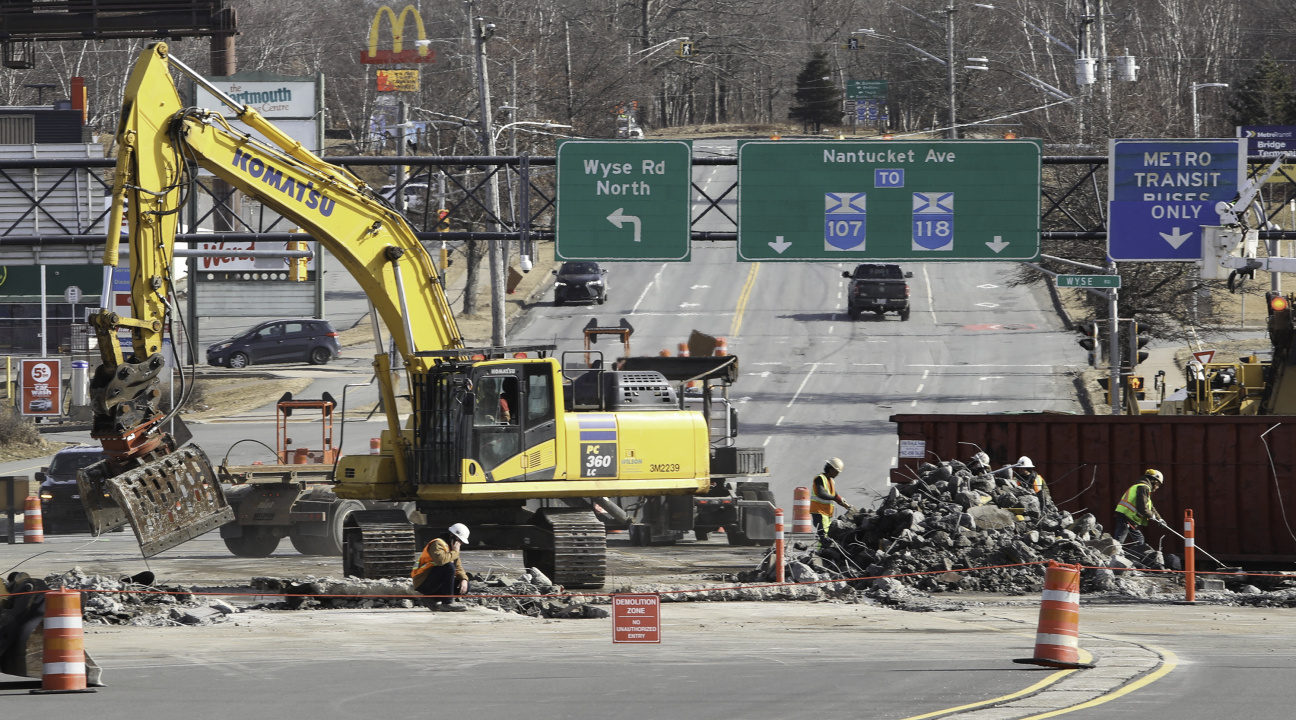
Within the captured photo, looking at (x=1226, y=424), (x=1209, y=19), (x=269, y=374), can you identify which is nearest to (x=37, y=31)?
(x=269, y=374)

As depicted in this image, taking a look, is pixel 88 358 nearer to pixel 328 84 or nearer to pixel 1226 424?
pixel 1226 424

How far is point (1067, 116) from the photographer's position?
58531 millimetres

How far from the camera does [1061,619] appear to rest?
11773 mm

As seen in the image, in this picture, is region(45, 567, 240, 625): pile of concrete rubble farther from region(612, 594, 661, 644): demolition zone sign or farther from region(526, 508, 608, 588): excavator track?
region(612, 594, 661, 644): demolition zone sign

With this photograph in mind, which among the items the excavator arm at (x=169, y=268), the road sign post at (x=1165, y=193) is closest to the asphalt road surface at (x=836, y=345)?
the road sign post at (x=1165, y=193)

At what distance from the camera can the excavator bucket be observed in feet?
48.5

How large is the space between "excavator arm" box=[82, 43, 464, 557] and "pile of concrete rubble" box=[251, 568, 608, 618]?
4.33 ft

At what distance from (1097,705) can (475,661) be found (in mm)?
4861

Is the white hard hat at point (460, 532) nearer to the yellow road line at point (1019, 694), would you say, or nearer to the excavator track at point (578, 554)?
the excavator track at point (578, 554)

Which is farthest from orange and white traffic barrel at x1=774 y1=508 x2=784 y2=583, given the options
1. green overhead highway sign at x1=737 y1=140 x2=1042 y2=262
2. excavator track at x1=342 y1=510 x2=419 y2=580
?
green overhead highway sign at x1=737 y1=140 x2=1042 y2=262

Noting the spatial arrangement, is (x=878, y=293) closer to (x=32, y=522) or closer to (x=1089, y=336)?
(x=1089, y=336)

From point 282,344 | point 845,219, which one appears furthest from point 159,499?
point 282,344

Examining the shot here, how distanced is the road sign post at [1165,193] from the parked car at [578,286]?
33884mm

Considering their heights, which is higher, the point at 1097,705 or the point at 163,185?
the point at 163,185
